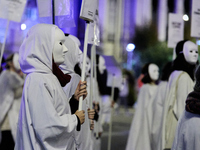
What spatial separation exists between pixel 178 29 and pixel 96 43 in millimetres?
3537

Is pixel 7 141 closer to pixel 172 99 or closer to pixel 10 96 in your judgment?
pixel 10 96

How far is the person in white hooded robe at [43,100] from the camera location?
3.38m

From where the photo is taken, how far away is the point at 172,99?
584 cm

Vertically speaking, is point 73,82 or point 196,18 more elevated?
point 196,18

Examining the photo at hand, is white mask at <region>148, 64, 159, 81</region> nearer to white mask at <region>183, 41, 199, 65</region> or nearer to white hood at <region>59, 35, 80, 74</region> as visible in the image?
white mask at <region>183, 41, 199, 65</region>

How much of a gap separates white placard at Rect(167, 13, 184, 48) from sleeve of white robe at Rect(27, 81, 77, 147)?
491 cm

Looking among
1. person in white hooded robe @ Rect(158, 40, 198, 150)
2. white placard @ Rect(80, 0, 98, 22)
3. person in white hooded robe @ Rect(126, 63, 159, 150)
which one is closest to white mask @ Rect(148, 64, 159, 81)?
person in white hooded robe @ Rect(126, 63, 159, 150)

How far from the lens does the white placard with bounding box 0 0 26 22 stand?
19.6 feet

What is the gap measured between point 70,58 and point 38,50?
1134 mm

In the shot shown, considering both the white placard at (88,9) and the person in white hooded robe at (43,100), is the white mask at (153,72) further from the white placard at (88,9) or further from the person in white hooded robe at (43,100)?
the person in white hooded robe at (43,100)

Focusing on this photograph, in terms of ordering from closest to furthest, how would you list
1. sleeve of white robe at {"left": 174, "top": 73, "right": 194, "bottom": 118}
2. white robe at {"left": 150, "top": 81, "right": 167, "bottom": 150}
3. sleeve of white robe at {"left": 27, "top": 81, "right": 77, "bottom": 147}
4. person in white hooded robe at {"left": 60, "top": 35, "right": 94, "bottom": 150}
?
sleeve of white robe at {"left": 27, "top": 81, "right": 77, "bottom": 147}, person in white hooded robe at {"left": 60, "top": 35, "right": 94, "bottom": 150}, sleeve of white robe at {"left": 174, "top": 73, "right": 194, "bottom": 118}, white robe at {"left": 150, "top": 81, "right": 167, "bottom": 150}

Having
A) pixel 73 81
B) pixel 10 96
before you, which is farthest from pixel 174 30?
pixel 73 81

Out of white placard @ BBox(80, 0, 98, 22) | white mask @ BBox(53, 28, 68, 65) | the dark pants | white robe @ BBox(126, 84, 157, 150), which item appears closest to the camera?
white mask @ BBox(53, 28, 68, 65)

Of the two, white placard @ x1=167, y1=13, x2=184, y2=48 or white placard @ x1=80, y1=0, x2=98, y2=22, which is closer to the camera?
white placard @ x1=80, y1=0, x2=98, y2=22
